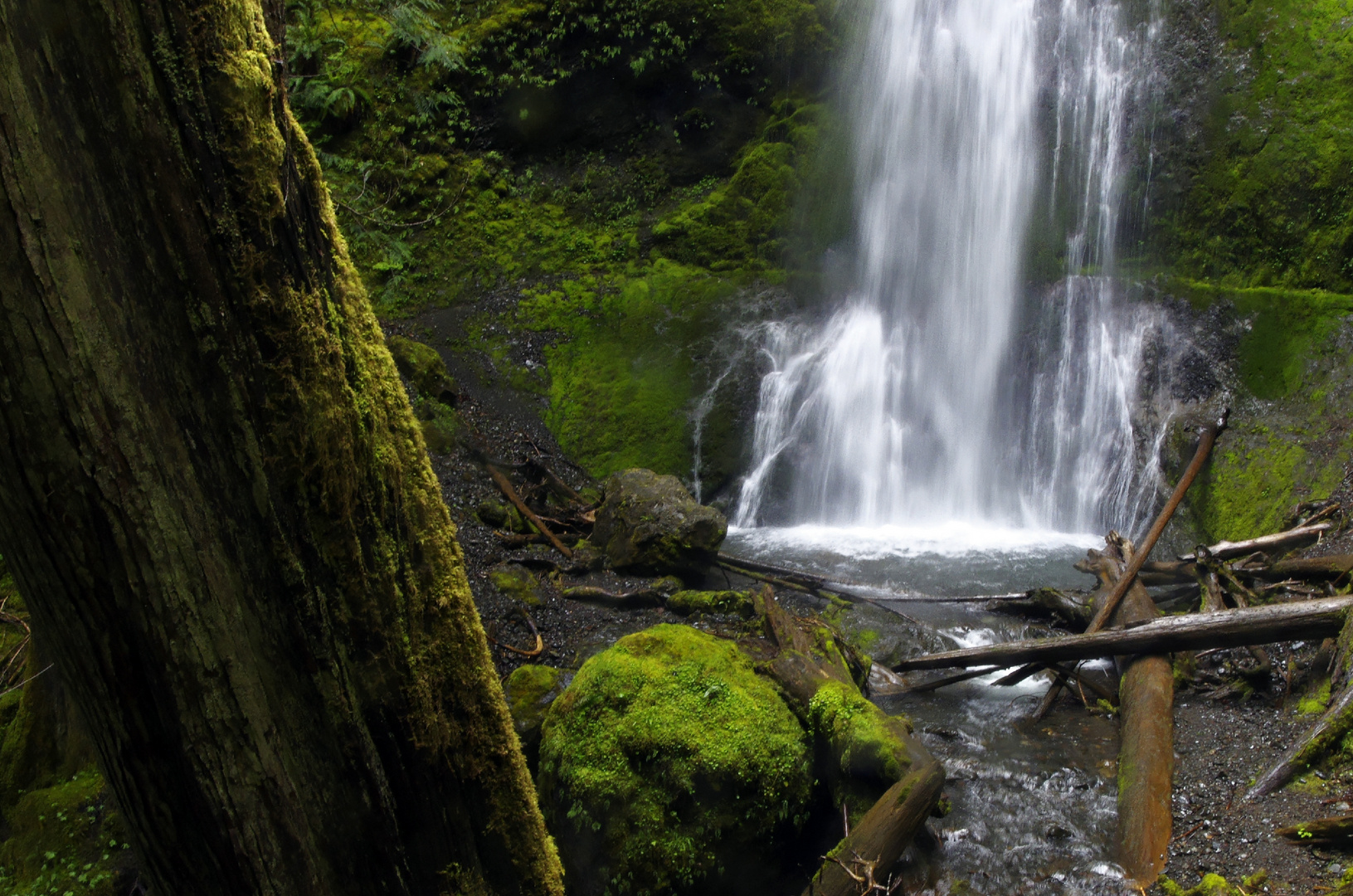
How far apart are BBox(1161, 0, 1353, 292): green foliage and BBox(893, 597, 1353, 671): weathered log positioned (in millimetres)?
6894

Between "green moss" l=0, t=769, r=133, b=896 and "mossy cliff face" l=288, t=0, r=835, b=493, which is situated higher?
"mossy cliff face" l=288, t=0, r=835, b=493

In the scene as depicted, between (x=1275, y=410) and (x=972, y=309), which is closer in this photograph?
(x=1275, y=410)

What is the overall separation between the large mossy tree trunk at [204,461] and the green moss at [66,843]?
3.47 metres

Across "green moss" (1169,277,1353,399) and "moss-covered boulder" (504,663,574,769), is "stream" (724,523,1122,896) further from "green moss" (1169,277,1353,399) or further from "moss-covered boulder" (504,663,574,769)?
"green moss" (1169,277,1353,399)

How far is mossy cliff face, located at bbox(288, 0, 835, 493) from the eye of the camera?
12133 millimetres

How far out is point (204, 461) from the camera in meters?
1.32

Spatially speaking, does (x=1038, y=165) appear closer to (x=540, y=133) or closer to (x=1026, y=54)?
(x=1026, y=54)

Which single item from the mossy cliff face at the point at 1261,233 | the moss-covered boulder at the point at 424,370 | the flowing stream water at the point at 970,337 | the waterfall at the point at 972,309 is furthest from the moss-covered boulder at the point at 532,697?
the mossy cliff face at the point at 1261,233

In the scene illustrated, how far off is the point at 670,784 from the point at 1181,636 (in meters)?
3.88

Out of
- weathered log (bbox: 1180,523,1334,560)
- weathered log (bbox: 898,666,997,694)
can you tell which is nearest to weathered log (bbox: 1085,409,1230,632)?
weathered log (bbox: 1180,523,1334,560)

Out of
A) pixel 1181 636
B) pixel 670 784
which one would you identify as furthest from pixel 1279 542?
pixel 670 784

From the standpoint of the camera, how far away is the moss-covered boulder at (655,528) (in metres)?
7.59

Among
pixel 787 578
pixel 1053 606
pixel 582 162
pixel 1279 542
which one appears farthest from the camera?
pixel 582 162

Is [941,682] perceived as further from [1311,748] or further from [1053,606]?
[1311,748]
